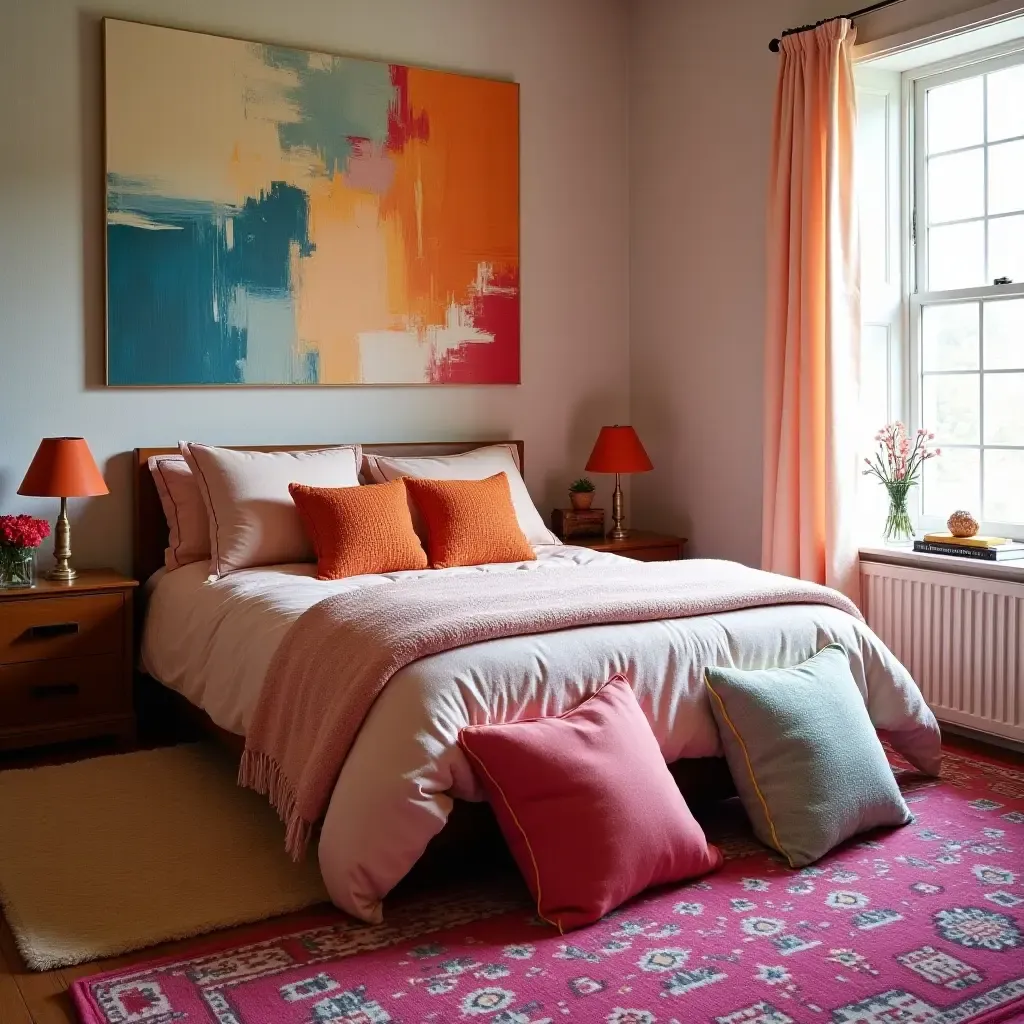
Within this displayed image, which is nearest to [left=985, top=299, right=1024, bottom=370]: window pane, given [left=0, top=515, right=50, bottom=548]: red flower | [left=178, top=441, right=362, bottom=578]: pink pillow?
[left=178, top=441, right=362, bottom=578]: pink pillow

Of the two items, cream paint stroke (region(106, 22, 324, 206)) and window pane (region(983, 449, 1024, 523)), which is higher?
cream paint stroke (region(106, 22, 324, 206))

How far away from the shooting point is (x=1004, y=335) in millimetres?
3982

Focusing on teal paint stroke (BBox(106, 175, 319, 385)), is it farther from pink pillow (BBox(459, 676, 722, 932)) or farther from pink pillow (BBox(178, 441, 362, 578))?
pink pillow (BBox(459, 676, 722, 932))

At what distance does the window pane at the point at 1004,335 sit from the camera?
12.9ft

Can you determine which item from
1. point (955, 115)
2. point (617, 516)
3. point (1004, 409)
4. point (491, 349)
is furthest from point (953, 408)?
point (491, 349)

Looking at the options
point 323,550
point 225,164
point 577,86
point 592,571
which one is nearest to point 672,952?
point 592,571

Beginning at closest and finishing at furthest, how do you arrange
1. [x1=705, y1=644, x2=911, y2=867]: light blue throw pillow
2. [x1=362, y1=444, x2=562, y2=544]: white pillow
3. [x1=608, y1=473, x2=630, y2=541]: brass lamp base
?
[x1=705, y1=644, x2=911, y2=867]: light blue throw pillow, [x1=362, y1=444, x2=562, y2=544]: white pillow, [x1=608, y1=473, x2=630, y2=541]: brass lamp base

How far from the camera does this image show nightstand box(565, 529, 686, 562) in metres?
4.68

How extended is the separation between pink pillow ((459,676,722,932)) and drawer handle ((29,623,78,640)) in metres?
1.81

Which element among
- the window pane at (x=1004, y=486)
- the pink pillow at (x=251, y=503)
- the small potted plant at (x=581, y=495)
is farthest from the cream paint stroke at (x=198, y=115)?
the window pane at (x=1004, y=486)

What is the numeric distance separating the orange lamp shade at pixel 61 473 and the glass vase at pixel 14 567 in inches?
7.6

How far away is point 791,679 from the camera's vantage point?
292 cm

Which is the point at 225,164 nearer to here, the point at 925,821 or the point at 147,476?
the point at 147,476

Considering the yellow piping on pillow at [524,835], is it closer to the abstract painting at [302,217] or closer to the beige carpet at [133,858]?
the beige carpet at [133,858]
